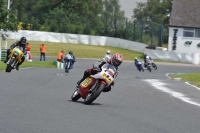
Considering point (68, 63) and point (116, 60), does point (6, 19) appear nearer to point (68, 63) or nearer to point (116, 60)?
point (68, 63)

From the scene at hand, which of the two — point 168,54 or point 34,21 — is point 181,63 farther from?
point 34,21

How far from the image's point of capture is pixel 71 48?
5950 cm

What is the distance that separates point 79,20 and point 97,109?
Result: 56.0 meters

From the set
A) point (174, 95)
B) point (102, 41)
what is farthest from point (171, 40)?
point (174, 95)

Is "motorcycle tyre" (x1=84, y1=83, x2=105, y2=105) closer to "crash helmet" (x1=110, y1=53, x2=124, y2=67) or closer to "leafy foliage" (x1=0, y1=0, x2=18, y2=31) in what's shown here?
"crash helmet" (x1=110, y1=53, x2=124, y2=67)

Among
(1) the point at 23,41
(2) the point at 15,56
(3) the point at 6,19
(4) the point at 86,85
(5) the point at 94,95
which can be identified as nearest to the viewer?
(5) the point at 94,95

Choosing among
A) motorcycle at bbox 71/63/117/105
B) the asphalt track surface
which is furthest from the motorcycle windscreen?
the asphalt track surface

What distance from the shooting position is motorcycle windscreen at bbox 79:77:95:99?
1361cm

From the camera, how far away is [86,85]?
13.7 metres

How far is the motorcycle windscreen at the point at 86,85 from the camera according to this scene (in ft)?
44.7

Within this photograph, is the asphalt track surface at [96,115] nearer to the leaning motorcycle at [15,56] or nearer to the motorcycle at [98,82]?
the motorcycle at [98,82]

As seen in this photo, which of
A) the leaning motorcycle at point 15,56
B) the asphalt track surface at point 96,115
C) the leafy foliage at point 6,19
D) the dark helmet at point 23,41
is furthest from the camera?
the leafy foliage at point 6,19

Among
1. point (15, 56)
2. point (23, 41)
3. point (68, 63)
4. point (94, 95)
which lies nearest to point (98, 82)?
point (94, 95)

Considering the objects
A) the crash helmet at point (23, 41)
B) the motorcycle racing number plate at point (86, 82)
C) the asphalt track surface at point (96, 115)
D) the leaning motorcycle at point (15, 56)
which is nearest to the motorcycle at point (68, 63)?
the leaning motorcycle at point (15, 56)
